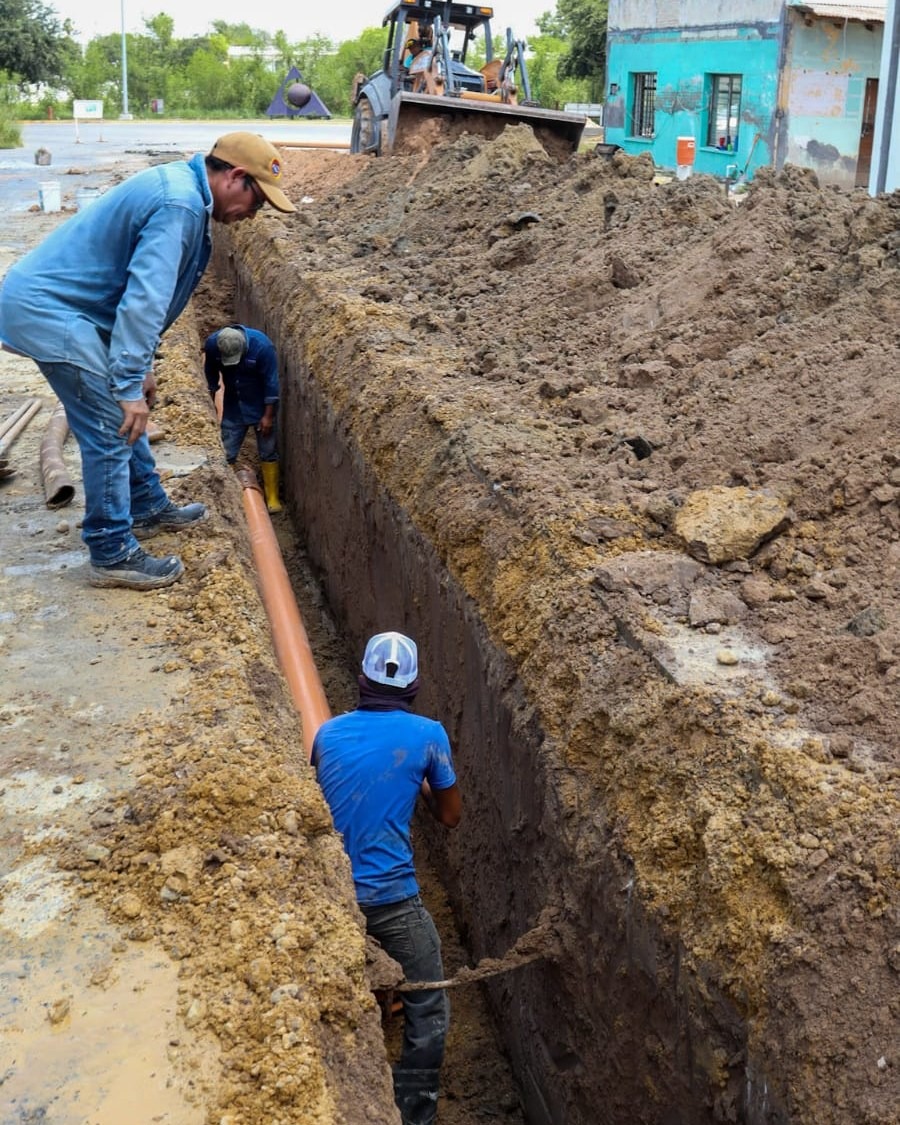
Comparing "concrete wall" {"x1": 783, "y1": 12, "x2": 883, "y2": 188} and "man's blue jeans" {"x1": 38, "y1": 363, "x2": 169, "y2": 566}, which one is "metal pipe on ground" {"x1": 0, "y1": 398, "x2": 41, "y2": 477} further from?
"concrete wall" {"x1": 783, "y1": 12, "x2": 883, "y2": 188}

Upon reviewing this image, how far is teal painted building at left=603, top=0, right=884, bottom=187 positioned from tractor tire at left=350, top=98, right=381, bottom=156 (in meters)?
6.64

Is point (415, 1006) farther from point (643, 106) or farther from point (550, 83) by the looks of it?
point (550, 83)

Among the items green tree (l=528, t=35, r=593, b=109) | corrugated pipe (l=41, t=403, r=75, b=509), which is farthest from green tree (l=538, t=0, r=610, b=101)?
corrugated pipe (l=41, t=403, r=75, b=509)

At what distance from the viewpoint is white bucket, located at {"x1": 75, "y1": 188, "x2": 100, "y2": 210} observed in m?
16.0

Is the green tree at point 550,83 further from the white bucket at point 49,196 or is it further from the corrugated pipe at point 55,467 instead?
the corrugated pipe at point 55,467

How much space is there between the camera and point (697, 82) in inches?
893

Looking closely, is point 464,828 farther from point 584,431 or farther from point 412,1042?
point 584,431

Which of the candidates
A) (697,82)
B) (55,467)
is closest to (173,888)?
(55,467)

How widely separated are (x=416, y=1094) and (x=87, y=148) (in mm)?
30197

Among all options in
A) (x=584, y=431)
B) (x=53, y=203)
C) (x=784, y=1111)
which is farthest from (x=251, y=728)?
(x=53, y=203)

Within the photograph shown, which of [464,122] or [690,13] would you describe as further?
[690,13]

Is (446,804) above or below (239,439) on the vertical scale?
below

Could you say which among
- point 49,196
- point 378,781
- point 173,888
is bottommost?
point 378,781

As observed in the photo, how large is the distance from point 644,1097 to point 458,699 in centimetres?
209
